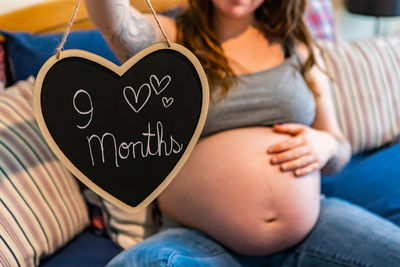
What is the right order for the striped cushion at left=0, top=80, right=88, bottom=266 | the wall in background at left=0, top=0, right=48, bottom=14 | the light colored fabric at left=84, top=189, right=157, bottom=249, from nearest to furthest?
the striped cushion at left=0, top=80, right=88, bottom=266
the light colored fabric at left=84, top=189, right=157, bottom=249
the wall in background at left=0, top=0, right=48, bottom=14

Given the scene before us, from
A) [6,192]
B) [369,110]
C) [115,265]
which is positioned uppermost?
[6,192]

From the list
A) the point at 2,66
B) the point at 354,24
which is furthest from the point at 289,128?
the point at 354,24

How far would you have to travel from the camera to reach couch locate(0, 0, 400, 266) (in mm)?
935

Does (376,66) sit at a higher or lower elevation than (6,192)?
lower

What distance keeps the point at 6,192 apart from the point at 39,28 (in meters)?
0.61

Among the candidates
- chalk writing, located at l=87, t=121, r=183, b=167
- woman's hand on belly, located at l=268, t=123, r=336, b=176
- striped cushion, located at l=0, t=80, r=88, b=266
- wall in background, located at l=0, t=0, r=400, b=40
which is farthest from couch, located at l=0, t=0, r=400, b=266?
wall in background, located at l=0, t=0, r=400, b=40

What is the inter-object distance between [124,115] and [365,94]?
120 cm

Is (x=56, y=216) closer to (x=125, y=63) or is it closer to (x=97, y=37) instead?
(x=97, y=37)

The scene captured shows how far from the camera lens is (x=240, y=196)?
0.98m

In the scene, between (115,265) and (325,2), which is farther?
(325,2)

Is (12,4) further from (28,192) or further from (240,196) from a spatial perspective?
(240,196)

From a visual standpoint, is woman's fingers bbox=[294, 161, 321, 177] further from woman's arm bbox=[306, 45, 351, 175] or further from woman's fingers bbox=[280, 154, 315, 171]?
woman's arm bbox=[306, 45, 351, 175]

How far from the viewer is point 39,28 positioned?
1338 millimetres

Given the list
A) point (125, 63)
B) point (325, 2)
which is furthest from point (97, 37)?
point (325, 2)
